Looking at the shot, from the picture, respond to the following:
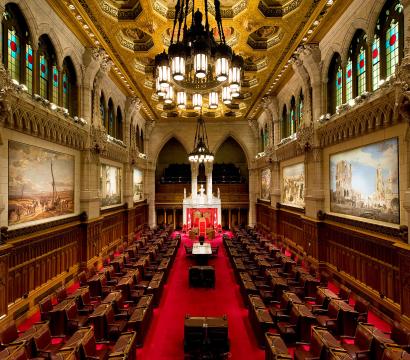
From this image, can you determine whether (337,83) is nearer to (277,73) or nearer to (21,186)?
(277,73)

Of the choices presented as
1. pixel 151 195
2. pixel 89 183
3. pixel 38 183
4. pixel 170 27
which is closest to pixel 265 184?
pixel 151 195

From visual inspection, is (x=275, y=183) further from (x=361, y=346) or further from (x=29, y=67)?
(x=29, y=67)

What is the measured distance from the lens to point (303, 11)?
8.45 metres

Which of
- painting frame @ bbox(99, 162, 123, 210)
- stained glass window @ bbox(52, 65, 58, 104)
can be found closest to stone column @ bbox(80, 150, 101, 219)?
painting frame @ bbox(99, 162, 123, 210)

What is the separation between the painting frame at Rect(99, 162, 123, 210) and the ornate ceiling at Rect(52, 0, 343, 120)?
4.55 m

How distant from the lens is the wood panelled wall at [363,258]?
20.3 ft

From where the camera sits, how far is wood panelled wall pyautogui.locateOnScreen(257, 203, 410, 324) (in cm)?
620

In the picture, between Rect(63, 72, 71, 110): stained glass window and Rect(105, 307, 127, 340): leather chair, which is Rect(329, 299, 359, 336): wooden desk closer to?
Rect(105, 307, 127, 340): leather chair

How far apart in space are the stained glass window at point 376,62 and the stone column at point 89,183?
984 cm

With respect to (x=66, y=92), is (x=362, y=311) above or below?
below

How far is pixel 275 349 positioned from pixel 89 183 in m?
9.02

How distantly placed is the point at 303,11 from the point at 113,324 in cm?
974

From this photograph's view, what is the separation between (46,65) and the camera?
8898mm

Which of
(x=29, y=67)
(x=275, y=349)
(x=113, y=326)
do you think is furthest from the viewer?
(x=29, y=67)
